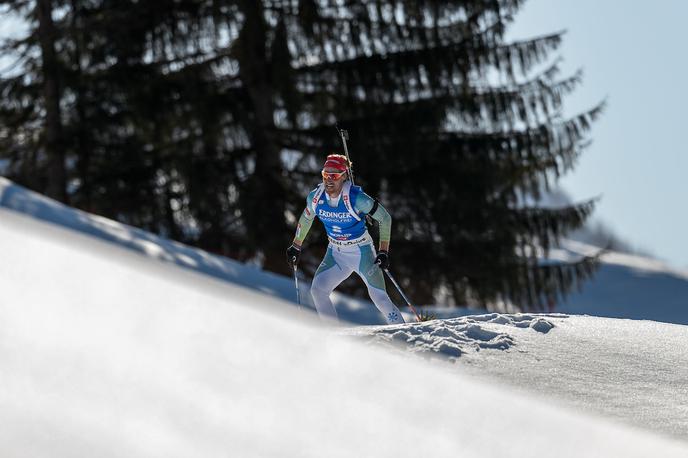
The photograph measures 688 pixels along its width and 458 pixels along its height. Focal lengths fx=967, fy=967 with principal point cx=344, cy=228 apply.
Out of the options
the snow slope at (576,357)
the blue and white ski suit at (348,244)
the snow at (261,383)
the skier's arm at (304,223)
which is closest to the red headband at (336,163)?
the blue and white ski suit at (348,244)

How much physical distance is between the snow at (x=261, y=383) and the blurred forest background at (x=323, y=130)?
11.4 meters

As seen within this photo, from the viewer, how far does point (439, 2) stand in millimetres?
17734

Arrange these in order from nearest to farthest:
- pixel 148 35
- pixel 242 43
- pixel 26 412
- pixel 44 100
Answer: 1. pixel 26 412
2. pixel 242 43
3. pixel 148 35
4. pixel 44 100

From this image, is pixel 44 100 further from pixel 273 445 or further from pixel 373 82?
pixel 273 445

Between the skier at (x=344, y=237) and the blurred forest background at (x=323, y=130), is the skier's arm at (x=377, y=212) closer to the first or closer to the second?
the skier at (x=344, y=237)

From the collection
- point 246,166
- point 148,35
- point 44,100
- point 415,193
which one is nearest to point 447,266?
point 415,193

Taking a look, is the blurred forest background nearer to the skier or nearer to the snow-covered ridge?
the snow-covered ridge

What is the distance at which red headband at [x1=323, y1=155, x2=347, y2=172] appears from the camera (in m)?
7.31

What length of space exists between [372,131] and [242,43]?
2.69m

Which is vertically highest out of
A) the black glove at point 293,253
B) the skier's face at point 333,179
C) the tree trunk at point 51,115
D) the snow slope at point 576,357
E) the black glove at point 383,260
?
the tree trunk at point 51,115

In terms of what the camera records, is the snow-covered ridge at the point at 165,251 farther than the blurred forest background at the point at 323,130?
No

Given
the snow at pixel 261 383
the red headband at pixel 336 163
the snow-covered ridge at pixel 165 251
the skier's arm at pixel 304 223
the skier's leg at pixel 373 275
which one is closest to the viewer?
the snow at pixel 261 383

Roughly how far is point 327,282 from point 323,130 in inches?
375

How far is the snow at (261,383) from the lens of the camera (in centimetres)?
278
